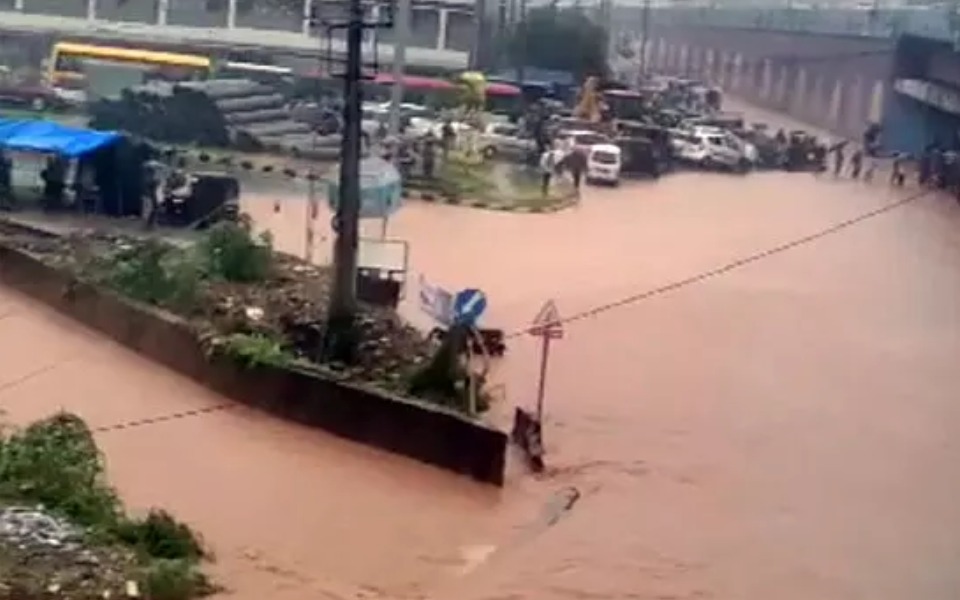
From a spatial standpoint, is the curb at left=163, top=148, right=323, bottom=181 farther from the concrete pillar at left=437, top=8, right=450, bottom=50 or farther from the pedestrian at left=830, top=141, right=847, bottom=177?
the concrete pillar at left=437, top=8, right=450, bottom=50

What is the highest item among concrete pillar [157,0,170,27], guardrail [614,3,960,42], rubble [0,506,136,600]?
guardrail [614,3,960,42]

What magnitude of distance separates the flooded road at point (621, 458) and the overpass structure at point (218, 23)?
2210 centimetres

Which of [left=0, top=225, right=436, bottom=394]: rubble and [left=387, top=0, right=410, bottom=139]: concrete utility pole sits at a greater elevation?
[left=387, top=0, right=410, bottom=139]: concrete utility pole

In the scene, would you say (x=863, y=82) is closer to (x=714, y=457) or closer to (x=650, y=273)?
(x=650, y=273)

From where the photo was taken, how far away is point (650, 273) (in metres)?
23.6

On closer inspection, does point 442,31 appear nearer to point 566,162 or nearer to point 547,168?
point 566,162

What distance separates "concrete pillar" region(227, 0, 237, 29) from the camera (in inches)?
1790

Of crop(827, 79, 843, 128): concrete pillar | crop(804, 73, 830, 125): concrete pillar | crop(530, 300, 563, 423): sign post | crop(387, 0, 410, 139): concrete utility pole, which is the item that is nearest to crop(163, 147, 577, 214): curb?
crop(387, 0, 410, 139): concrete utility pole

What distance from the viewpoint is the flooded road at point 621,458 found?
428 inches

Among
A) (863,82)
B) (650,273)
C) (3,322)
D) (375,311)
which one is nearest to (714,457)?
(375,311)

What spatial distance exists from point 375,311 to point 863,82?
3747cm

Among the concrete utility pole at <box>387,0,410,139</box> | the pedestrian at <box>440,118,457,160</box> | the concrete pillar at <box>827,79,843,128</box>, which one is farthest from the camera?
the concrete pillar at <box>827,79,843,128</box>

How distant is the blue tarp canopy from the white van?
12627mm

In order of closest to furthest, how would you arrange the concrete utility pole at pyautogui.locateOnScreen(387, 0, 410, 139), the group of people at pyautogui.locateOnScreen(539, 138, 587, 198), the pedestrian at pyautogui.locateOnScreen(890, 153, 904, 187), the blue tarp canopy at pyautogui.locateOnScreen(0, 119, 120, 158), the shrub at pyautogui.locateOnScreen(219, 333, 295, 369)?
the shrub at pyautogui.locateOnScreen(219, 333, 295, 369) → the blue tarp canopy at pyautogui.locateOnScreen(0, 119, 120, 158) → the concrete utility pole at pyautogui.locateOnScreen(387, 0, 410, 139) → the group of people at pyautogui.locateOnScreen(539, 138, 587, 198) → the pedestrian at pyautogui.locateOnScreen(890, 153, 904, 187)
